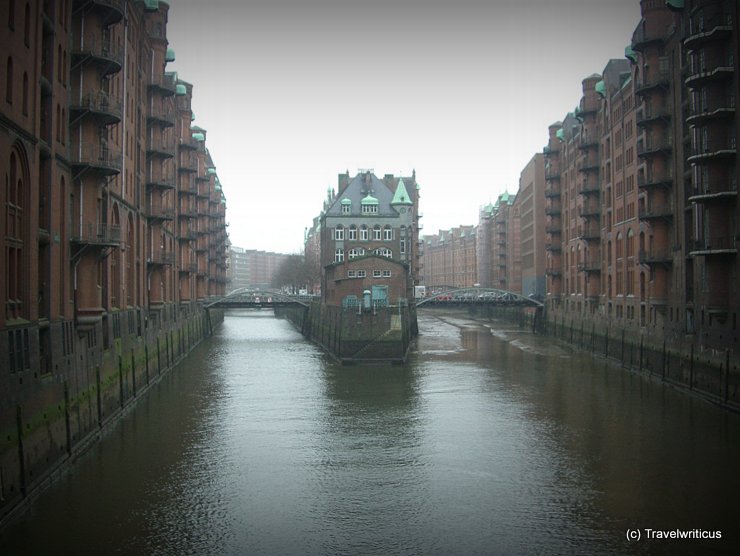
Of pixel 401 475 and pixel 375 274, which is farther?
pixel 375 274

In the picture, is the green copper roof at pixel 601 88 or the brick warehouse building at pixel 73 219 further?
the green copper roof at pixel 601 88

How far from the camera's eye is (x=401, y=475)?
23328 millimetres

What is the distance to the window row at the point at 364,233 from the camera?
73.2 m

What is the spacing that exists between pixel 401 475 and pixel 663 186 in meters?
28.1

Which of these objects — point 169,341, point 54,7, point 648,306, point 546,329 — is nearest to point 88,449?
point 54,7

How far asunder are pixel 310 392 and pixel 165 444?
13230mm

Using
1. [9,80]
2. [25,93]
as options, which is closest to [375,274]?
[25,93]

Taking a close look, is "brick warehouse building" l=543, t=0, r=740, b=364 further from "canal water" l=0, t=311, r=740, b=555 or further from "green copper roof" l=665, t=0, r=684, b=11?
"canal water" l=0, t=311, r=740, b=555

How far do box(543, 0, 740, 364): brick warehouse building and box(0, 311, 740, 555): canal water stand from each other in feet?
21.6

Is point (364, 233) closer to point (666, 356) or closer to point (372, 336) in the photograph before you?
point (372, 336)

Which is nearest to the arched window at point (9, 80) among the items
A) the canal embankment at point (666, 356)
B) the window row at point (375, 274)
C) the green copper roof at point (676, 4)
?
the canal embankment at point (666, 356)

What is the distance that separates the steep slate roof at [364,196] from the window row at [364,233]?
1352 millimetres

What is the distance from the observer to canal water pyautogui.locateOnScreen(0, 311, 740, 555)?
18031 millimetres

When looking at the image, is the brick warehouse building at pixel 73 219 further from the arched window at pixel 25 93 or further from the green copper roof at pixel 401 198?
the green copper roof at pixel 401 198
